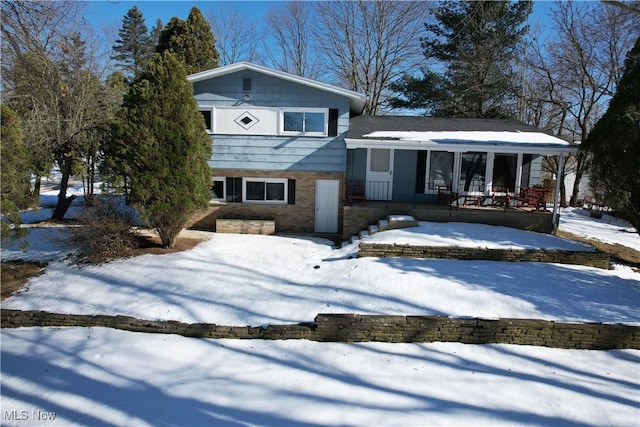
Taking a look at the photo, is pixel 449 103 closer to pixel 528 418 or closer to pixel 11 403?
pixel 528 418

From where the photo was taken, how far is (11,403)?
14.3 ft

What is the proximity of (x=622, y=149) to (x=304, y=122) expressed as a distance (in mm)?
8852

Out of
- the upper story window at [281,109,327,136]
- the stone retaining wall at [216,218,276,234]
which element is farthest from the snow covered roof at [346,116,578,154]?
the stone retaining wall at [216,218,276,234]

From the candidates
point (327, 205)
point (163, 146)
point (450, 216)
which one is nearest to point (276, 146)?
point (327, 205)

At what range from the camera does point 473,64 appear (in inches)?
832

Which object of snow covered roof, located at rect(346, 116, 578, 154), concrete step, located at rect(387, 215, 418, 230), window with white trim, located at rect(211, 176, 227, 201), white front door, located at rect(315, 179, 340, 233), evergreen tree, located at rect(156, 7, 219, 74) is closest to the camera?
concrete step, located at rect(387, 215, 418, 230)

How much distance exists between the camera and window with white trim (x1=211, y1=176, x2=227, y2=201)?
44.5 ft

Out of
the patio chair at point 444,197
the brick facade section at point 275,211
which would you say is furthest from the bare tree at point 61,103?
the patio chair at point 444,197

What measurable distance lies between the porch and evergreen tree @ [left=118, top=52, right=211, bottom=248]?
4.70m

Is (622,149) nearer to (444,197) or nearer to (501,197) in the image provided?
(501,197)

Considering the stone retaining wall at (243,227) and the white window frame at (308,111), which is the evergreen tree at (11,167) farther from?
the white window frame at (308,111)

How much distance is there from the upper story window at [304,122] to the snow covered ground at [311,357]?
5609mm

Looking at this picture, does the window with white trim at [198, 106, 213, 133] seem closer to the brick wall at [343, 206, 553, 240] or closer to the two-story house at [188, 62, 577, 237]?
the two-story house at [188, 62, 577, 237]

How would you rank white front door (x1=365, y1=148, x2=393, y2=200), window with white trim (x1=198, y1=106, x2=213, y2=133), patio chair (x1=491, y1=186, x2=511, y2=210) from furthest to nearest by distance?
white front door (x1=365, y1=148, x2=393, y2=200), window with white trim (x1=198, y1=106, x2=213, y2=133), patio chair (x1=491, y1=186, x2=511, y2=210)
